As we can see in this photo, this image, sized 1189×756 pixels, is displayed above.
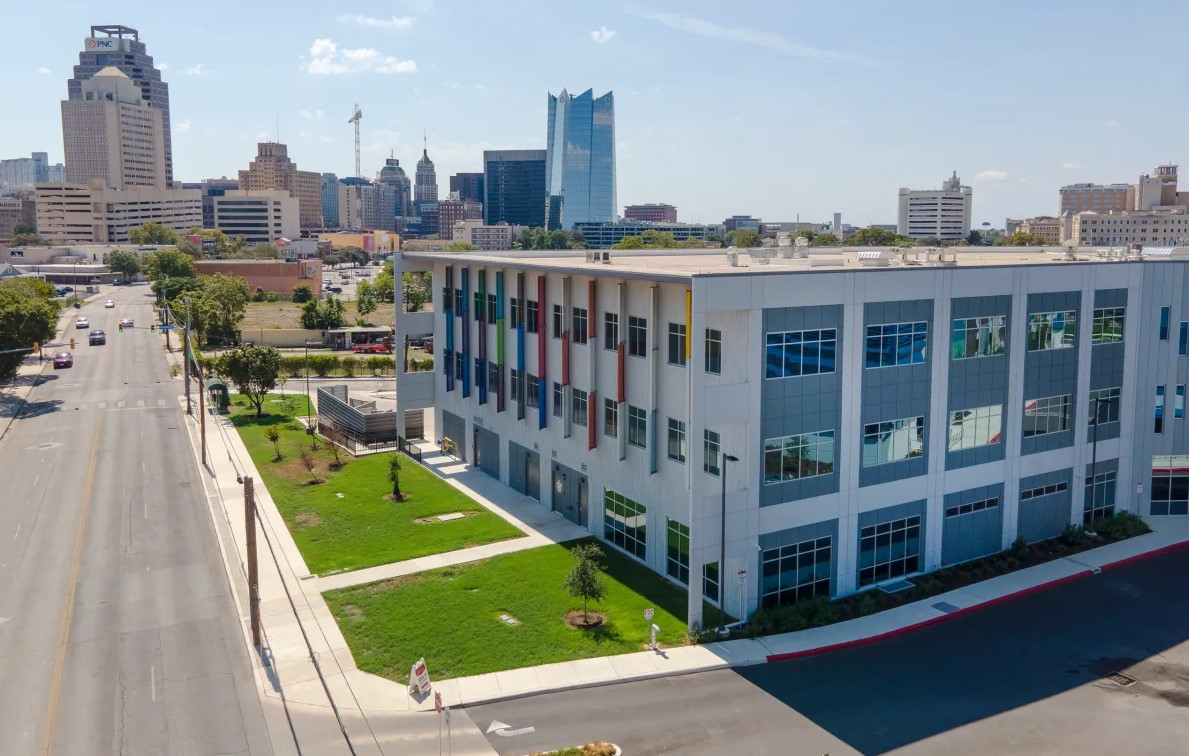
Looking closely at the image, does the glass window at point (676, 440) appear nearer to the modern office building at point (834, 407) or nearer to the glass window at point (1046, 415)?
the modern office building at point (834, 407)

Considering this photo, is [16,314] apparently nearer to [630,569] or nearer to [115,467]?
[115,467]

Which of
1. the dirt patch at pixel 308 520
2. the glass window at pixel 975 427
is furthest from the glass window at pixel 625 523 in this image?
the dirt patch at pixel 308 520

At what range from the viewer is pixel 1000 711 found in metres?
27.0

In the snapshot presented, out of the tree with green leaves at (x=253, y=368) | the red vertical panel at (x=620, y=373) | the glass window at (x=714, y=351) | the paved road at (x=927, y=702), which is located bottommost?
the paved road at (x=927, y=702)

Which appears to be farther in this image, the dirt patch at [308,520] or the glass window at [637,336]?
the dirt patch at [308,520]

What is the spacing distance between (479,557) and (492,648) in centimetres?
906

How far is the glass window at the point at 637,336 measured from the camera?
3772cm

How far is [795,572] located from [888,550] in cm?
506

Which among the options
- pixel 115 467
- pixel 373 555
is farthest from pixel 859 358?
pixel 115 467

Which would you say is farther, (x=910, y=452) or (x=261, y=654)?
(x=910, y=452)

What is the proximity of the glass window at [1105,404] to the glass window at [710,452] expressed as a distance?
20.8 m

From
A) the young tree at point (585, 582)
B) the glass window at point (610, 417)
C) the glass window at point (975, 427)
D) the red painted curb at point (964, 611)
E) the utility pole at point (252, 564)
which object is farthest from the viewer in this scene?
the glass window at point (610, 417)

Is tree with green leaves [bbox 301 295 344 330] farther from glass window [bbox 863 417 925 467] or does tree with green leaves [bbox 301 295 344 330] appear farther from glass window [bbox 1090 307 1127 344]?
glass window [bbox 1090 307 1127 344]

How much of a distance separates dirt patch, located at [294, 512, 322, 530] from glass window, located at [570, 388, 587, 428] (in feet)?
44.4
